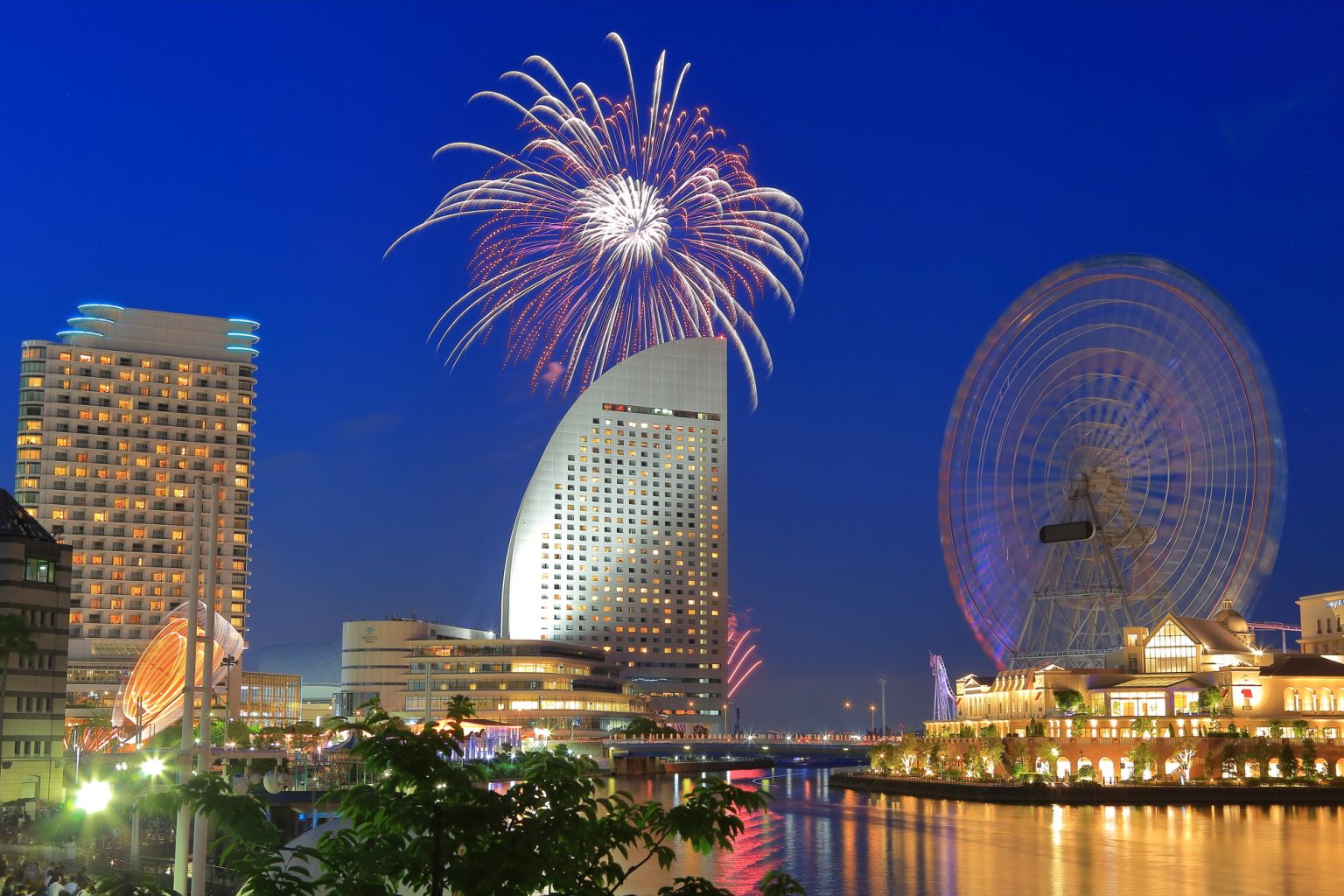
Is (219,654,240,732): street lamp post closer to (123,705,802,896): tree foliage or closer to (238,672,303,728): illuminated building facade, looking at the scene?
(238,672,303,728): illuminated building facade

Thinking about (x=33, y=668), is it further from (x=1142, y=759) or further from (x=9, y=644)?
(x=1142, y=759)

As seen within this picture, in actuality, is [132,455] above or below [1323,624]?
above

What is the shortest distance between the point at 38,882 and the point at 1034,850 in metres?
60.4

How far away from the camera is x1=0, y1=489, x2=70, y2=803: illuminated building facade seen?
77.8 metres

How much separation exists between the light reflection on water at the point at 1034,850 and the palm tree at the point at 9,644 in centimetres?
3364

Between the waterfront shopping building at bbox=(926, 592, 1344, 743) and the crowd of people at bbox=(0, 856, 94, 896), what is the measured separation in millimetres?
99986

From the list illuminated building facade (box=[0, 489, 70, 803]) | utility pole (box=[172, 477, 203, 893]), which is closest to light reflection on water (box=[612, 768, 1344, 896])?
utility pole (box=[172, 477, 203, 893])

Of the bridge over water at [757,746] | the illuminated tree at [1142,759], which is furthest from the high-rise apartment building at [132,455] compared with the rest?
the illuminated tree at [1142,759]

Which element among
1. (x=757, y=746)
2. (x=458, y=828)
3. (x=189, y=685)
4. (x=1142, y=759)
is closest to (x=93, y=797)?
(x=189, y=685)

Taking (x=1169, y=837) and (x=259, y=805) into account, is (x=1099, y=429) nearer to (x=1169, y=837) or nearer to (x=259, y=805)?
(x=1169, y=837)

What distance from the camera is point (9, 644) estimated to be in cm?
7494

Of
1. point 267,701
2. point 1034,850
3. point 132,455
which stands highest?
point 132,455

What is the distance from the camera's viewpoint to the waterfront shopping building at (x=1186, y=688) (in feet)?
402

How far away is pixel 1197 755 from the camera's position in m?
121
